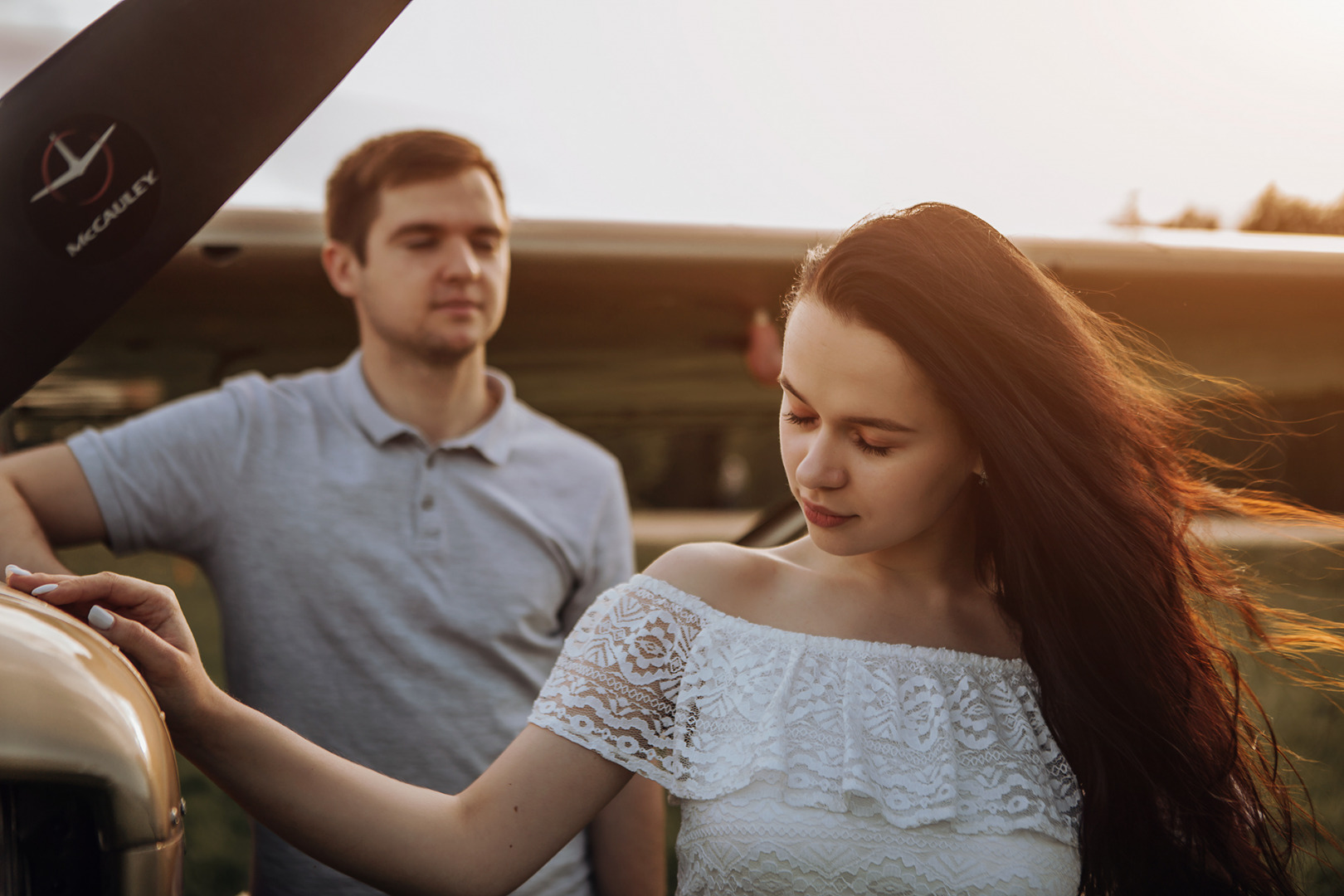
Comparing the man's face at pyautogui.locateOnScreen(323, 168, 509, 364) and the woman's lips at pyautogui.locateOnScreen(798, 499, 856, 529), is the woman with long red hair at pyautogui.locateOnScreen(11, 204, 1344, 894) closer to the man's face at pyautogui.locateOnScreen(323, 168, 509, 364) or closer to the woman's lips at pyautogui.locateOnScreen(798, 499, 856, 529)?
the woman's lips at pyautogui.locateOnScreen(798, 499, 856, 529)

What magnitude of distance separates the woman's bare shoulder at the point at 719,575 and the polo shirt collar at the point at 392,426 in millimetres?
707

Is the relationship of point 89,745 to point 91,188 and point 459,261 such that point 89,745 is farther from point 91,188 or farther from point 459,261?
point 459,261

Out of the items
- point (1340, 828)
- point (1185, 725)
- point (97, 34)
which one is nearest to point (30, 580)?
point (97, 34)

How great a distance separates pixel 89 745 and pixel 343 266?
1.38 metres

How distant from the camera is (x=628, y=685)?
1.09 metres

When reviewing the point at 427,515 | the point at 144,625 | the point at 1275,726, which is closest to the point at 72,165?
the point at 144,625

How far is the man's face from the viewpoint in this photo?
1774 millimetres

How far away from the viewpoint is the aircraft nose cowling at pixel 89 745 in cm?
68

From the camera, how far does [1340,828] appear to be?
4445mm

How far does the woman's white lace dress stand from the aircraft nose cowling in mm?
428

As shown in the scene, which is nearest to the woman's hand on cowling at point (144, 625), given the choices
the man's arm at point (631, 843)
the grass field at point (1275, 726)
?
the man's arm at point (631, 843)

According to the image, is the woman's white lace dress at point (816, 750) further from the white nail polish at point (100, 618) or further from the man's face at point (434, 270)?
the man's face at point (434, 270)

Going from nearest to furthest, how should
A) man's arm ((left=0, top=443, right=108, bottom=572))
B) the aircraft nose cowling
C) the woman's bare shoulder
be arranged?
the aircraft nose cowling < the woman's bare shoulder < man's arm ((left=0, top=443, right=108, bottom=572))

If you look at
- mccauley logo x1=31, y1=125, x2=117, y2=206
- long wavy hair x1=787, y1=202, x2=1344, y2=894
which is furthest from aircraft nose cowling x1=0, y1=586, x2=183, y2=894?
long wavy hair x1=787, y1=202, x2=1344, y2=894
